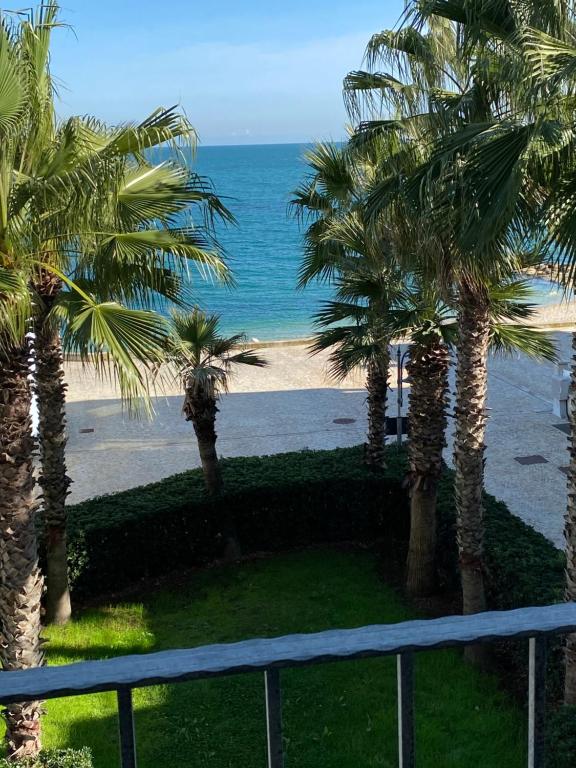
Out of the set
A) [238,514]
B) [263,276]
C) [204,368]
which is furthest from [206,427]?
[263,276]

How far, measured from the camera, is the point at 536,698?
1.87 m

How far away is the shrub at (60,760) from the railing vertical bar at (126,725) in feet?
19.2

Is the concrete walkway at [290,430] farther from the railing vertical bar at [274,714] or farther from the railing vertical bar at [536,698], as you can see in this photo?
the railing vertical bar at [274,714]

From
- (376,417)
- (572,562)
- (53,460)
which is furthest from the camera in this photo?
(376,417)

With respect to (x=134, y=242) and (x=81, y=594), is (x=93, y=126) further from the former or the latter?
(x=81, y=594)

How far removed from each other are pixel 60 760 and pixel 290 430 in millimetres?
11596

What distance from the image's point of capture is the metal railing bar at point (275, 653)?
1.54m

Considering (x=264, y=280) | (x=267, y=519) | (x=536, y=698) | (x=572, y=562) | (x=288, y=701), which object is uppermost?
(x=536, y=698)

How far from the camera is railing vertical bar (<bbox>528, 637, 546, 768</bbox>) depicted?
1.80 metres

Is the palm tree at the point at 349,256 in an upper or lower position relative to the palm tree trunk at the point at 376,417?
upper

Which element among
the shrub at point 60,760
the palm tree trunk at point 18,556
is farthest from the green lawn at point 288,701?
the palm tree trunk at point 18,556

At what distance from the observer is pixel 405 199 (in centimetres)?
771

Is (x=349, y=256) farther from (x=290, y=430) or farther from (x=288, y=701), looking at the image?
(x=290, y=430)

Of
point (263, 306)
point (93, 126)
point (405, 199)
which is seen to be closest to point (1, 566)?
point (93, 126)
